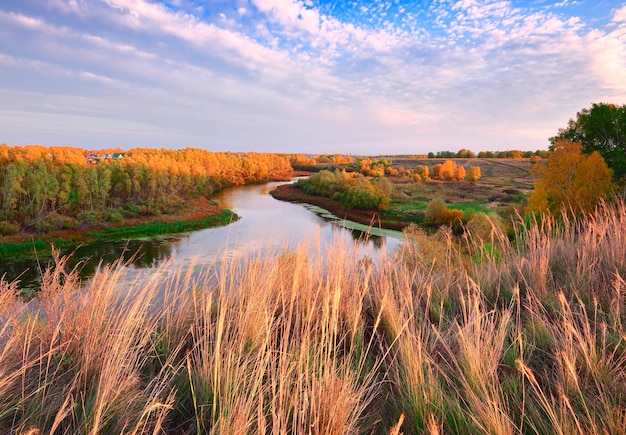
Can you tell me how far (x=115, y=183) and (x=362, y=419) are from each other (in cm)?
4367

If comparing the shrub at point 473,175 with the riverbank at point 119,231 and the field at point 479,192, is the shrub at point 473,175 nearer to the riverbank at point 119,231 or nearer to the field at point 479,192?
the field at point 479,192

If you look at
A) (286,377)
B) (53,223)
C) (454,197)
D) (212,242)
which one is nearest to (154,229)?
(53,223)

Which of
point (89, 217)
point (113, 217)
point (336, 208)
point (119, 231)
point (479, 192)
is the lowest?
point (336, 208)

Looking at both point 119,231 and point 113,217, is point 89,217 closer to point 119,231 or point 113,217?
point 113,217

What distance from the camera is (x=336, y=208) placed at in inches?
1721

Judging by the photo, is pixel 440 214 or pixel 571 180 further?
pixel 440 214

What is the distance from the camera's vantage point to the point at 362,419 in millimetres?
1725

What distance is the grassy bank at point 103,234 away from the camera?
22984 millimetres

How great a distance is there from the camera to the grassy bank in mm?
22984

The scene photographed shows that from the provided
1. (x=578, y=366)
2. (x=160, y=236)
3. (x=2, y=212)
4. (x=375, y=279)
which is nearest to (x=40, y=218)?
(x=2, y=212)

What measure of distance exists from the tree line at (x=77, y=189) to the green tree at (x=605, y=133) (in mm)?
36693

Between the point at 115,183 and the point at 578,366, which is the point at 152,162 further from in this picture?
the point at 578,366

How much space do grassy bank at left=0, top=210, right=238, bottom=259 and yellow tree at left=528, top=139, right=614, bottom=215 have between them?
19.3 m

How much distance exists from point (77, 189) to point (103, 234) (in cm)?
749
